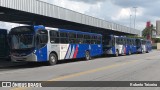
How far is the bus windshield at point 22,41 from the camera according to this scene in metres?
23.0

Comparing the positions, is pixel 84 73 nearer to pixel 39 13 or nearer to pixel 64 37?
pixel 64 37

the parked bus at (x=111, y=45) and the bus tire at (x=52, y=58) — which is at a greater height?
the parked bus at (x=111, y=45)

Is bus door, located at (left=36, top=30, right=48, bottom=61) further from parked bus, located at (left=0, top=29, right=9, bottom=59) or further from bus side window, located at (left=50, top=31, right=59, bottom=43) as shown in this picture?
parked bus, located at (left=0, top=29, right=9, bottom=59)

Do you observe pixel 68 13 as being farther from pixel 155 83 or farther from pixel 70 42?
pixel 155 83

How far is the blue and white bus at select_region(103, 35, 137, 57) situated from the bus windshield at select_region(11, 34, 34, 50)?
60.5 ft

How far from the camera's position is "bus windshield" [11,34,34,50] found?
2295cm

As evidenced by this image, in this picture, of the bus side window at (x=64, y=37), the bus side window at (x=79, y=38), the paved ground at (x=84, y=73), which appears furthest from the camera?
the bus side window at (x=79, y=38)

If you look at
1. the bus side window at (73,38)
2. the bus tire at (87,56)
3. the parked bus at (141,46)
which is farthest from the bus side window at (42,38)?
the parked bus at (141,46)

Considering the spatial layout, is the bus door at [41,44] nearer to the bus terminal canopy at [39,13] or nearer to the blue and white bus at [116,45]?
the bus terminal canopy at [39,13]

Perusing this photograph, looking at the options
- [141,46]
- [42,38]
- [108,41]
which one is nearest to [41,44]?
[42,38]

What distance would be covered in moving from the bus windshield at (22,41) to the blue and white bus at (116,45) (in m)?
18.4

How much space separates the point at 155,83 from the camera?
513 inches

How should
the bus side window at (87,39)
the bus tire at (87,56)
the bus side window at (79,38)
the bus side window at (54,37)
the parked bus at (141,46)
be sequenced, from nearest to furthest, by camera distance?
the bus side window at (54,37), the bus side window at (79,38), the bus side window at (87,39), the bus tire at (87,56), the parked bus at (141,46)

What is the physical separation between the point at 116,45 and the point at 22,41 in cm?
2045
